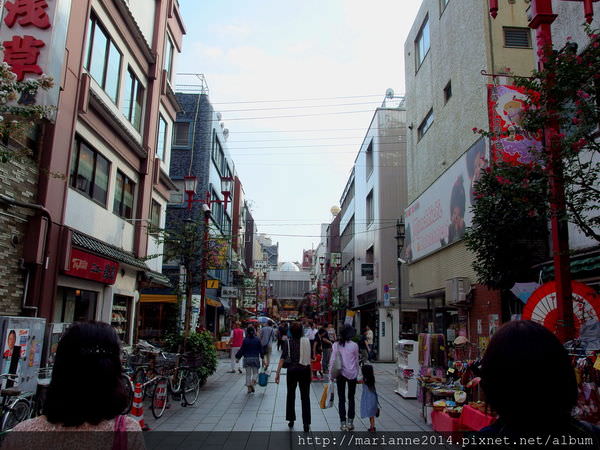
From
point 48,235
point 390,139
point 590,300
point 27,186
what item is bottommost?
point 590,300

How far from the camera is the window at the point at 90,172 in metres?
12.3

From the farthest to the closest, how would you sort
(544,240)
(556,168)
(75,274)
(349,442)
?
(75,274)
(544,240)
(349,442)
(556,168)

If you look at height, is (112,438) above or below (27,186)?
below

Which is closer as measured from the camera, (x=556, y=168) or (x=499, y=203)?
(x=556, y=168)

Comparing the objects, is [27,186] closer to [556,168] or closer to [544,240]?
[556,168]

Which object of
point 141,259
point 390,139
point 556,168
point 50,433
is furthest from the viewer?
point 390,139

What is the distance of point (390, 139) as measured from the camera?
106 feet

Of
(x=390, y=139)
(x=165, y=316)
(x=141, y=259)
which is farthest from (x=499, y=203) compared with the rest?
(x=390, y=139)

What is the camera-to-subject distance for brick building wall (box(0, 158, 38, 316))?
898 cm

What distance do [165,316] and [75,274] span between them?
16.0m

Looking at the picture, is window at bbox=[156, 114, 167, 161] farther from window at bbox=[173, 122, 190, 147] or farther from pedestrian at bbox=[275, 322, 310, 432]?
pedestrian at bbox=[275, 322, 310, 432]

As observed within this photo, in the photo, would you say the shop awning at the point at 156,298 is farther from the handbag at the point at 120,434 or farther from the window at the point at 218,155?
the handbag at the point at 120,434

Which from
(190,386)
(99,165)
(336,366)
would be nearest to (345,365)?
(336,366)

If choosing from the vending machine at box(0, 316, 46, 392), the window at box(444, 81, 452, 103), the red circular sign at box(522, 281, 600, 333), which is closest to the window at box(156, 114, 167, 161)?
the window at box(444, 81, 452, 103)
